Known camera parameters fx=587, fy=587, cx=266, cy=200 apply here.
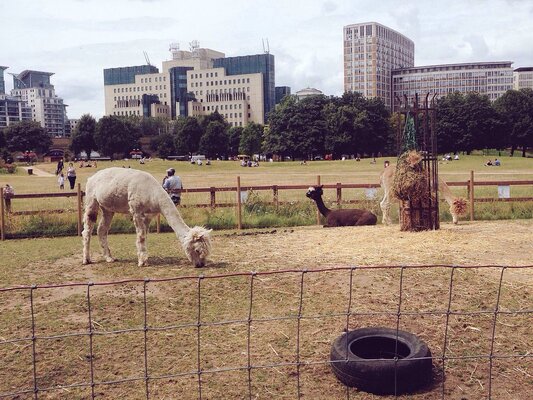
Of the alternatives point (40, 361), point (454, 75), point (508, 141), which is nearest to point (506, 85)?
point (454, 75)

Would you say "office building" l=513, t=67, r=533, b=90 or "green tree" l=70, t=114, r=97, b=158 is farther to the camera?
"office building" l=513, t=67, r=533, b=90

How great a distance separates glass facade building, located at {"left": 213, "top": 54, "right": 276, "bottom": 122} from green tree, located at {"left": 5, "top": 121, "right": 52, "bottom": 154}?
72584 millimetres

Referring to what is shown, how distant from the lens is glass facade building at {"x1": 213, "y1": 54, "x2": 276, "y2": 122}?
6491 inches

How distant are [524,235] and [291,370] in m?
9.47

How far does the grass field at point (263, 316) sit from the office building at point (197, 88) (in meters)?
146

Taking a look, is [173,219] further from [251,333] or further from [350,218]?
[350,218]

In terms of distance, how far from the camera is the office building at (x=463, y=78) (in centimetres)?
16300

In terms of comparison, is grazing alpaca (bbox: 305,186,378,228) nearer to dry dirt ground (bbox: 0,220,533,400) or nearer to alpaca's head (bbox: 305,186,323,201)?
alpaca's head (bbox: 305,186,323,201)

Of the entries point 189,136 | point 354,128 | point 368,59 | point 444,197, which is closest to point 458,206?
point 444,197

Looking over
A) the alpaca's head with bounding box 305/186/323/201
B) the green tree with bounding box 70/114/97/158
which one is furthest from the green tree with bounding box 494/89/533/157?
the alpaca's head with bounding box 305/186/323/201

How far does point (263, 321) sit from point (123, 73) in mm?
189671

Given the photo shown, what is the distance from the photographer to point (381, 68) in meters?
178

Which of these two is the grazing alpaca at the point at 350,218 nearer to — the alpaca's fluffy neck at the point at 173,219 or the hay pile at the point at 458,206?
the hay pile at the point at 458,206

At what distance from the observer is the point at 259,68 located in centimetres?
16875
